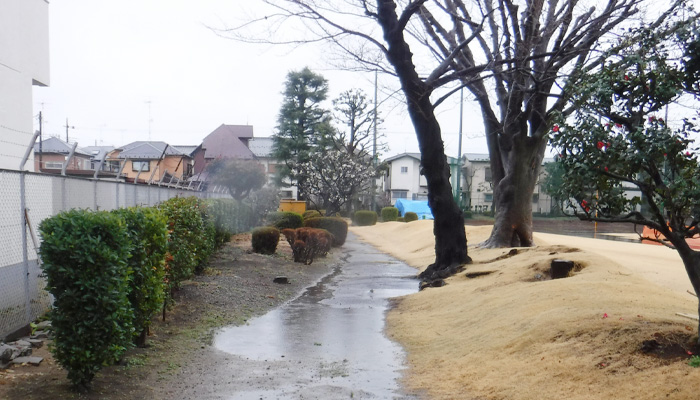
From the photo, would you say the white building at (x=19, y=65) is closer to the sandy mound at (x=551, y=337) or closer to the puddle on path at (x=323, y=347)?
the puddle on path at (x=323, y=347)

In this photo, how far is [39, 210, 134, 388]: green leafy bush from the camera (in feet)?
17.6

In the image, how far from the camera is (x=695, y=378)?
16.3 ft

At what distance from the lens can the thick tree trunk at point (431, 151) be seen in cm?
1465

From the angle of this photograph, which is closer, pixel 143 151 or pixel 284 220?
pixel 284 220

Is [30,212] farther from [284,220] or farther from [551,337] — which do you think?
[284,220]

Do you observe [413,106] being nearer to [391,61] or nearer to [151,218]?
[391,61]

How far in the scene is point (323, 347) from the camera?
8180mm

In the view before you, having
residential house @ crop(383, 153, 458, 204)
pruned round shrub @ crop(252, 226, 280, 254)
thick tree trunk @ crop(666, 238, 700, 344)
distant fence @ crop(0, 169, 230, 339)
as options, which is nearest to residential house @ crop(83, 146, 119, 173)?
distant fence @ crop(0, 169, 230, 339)

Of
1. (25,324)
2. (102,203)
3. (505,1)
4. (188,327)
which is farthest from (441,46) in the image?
(25,324)

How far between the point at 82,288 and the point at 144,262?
1.63m

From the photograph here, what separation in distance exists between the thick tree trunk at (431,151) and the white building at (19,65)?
9.95m

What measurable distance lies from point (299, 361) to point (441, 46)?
12.6 metres

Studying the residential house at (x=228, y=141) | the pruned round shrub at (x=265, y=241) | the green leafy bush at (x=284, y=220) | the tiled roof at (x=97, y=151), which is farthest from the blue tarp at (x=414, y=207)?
the pruned round shrub at (x=265, y=241)

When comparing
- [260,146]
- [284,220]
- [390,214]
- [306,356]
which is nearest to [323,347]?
[306,356]
